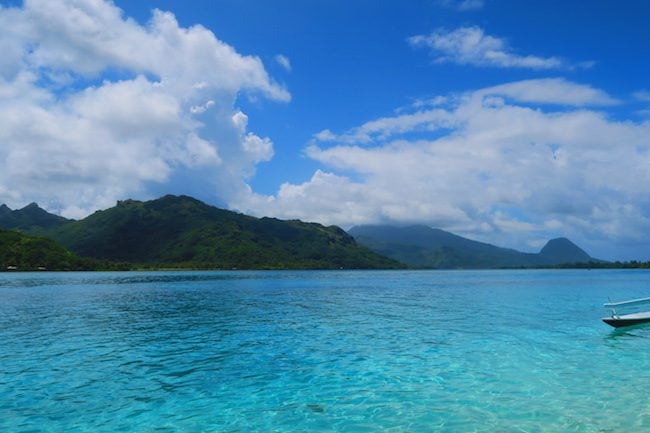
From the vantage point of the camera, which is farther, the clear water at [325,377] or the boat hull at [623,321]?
the boat hull at [623,321]

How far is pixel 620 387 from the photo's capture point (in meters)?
24.1

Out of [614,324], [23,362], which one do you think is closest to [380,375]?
[23,362]

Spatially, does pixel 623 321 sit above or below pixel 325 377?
above

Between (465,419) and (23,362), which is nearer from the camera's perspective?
(465,419)

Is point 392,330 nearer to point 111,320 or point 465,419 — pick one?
point 465,419

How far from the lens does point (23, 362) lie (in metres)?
31.0

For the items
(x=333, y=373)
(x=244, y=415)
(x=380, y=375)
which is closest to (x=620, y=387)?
(x=380, y=375)

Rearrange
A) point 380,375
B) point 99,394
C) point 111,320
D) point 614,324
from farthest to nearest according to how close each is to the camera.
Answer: point 111,320
point 614,324
point 380,375
point 99,394

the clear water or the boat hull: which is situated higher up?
the boat hull

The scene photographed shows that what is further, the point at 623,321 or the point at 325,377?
the point at 623,321

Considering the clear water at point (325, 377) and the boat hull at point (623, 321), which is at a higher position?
the boat hull at point (623, 321)

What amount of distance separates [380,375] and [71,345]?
2805 cm

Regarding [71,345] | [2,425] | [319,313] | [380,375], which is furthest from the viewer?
[319,313]

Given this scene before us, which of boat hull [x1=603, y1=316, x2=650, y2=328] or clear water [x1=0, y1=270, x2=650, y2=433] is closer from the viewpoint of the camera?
clear water [x1=0, y1=270, x2=650, y2=433]
